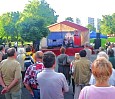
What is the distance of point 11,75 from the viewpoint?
5.25m

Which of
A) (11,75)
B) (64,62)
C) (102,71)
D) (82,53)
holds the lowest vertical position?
(64,62)

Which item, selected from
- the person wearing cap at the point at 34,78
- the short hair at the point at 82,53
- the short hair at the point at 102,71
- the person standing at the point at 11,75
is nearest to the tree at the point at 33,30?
the short hair at the point at 82,53

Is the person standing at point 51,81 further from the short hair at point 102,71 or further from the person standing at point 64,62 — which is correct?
the person standing at point 64,62

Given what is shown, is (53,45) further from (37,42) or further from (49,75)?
(49,75)

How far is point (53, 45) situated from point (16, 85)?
26.4 metres

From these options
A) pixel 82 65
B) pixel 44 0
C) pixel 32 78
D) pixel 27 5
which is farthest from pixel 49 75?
pixel 44 0

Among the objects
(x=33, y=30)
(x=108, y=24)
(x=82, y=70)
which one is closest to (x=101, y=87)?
(x=82, y=70)

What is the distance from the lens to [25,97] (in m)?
8.62

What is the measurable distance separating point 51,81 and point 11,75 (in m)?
1.45

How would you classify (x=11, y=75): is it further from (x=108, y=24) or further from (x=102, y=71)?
(x=108, y=24)

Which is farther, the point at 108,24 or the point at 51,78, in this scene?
the point at 108,24

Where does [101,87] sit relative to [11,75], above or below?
above

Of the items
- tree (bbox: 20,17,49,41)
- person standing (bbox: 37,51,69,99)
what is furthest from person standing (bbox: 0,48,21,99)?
tree (bbox: 20,17,49,41)

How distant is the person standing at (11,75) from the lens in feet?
17.0
